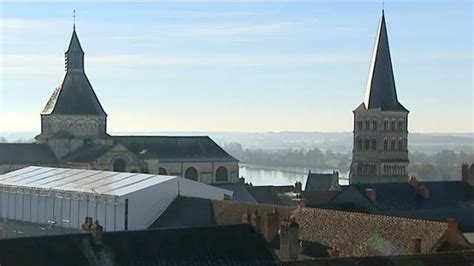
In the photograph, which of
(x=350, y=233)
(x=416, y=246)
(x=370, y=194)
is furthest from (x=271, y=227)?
(x=370, y=194)

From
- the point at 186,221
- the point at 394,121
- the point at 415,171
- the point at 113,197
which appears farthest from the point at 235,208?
the point at 415,171

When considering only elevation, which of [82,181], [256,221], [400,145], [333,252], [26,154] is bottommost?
[333,252]

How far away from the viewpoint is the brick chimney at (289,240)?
1126 inches

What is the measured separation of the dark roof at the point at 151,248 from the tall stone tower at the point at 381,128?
44.5m

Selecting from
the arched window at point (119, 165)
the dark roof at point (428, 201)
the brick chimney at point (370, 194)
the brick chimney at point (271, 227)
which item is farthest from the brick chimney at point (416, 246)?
the arched window at point (119, 165)

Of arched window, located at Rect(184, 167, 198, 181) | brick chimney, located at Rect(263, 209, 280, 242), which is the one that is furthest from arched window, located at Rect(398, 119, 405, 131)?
brick chimney, located at Rect(263, 209, 280, 242)

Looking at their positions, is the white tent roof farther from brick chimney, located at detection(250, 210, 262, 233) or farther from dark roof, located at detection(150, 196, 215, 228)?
brick chimney, located at detection(250, 210, 262, 233)

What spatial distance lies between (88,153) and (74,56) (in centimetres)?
989

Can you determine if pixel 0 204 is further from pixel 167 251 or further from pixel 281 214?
pixel 167 251

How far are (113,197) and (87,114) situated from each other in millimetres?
26072

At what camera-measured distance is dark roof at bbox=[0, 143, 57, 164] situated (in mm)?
63312

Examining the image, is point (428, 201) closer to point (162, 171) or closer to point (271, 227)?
point (162, 171)

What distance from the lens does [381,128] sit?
72250 mm

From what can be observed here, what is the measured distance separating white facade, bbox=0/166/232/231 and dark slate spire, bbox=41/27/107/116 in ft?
49.8
